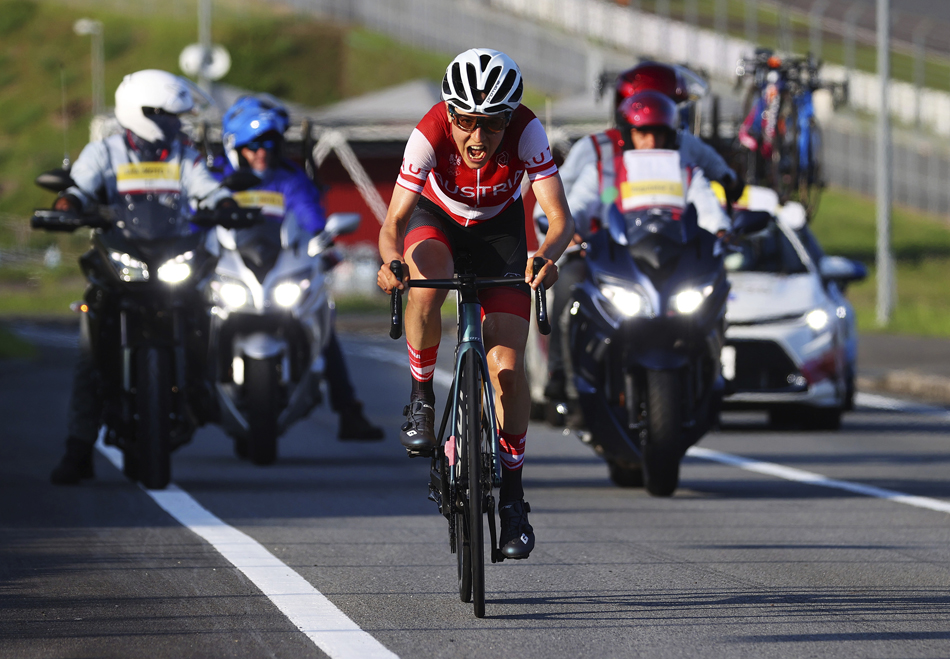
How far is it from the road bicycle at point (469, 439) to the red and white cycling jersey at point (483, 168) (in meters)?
0.32

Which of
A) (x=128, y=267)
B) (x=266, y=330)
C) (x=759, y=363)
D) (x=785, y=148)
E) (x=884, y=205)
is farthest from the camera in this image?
(x=884, y=205)

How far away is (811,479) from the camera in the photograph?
1130 centimetres

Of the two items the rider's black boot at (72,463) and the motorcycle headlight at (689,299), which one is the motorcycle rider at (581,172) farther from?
the rider's black boot at (72,463)

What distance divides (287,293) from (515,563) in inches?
177

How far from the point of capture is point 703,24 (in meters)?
76.6

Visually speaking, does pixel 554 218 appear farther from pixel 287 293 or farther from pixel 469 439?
pixel 287 293

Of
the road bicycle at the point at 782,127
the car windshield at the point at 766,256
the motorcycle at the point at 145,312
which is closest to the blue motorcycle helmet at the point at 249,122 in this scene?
the motorcycle at the point at 145,312

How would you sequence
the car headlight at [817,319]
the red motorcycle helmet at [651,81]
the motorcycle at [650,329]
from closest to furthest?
1. the motorcycle at [650,329]
2. the red motorcycle helmet at [651,81]
3. the car headlight at [817,319]

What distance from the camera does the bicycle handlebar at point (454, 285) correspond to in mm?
6595

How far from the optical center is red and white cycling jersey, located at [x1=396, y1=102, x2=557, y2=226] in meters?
7.11

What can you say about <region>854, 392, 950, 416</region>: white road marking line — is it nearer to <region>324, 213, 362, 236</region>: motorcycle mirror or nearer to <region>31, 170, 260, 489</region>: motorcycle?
<region>324, 213, 362, 236</region>: motorcycle mirror

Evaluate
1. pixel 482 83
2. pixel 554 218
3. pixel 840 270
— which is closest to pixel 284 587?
pixel 554 218

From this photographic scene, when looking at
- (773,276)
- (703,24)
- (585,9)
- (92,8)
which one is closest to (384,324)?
(773,276)

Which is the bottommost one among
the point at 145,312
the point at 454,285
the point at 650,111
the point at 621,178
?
the point at 145,312
